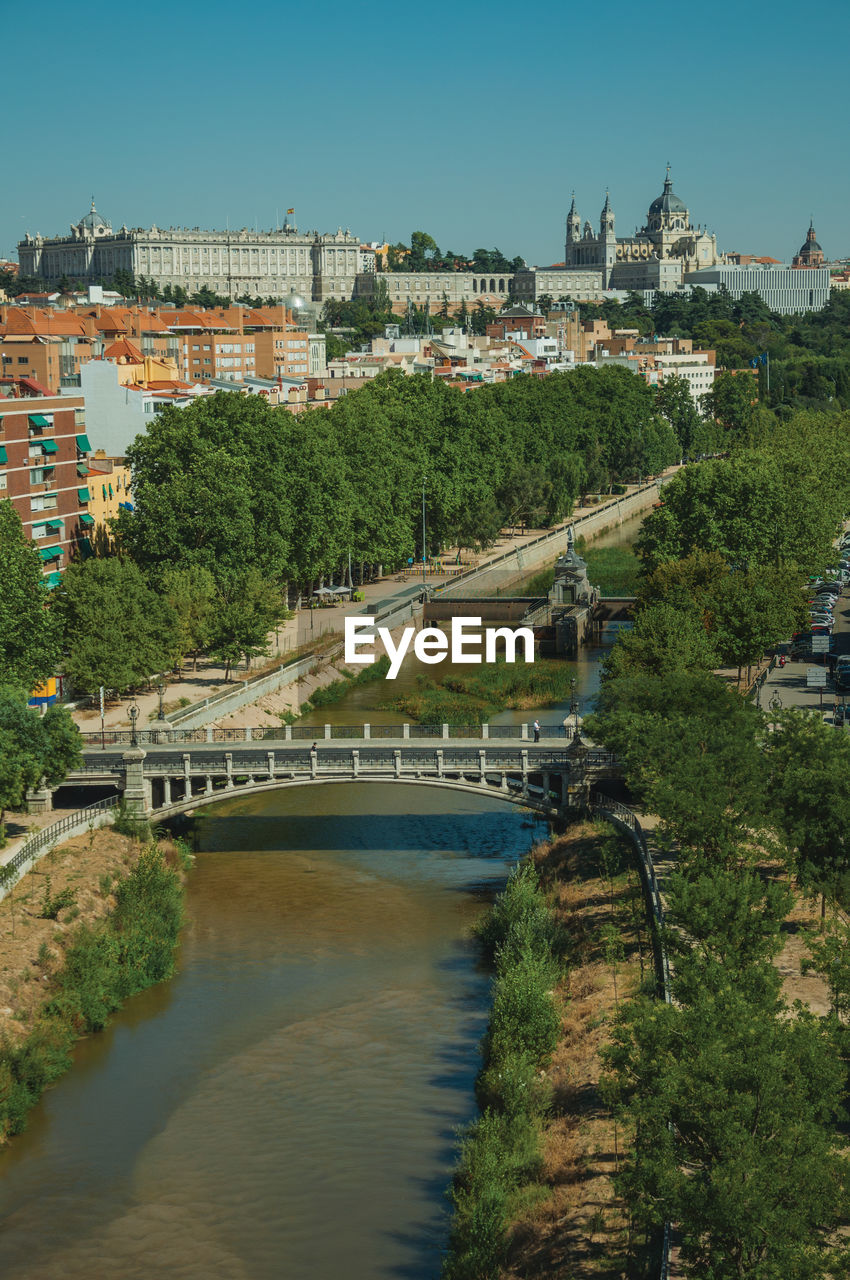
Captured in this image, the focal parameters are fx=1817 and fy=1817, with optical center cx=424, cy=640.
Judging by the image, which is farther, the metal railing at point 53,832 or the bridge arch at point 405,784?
the bridge arch at point 405,784

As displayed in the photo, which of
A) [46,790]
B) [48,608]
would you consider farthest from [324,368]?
[46,790]

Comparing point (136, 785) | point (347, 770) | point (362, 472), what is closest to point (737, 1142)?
point (347, 770)

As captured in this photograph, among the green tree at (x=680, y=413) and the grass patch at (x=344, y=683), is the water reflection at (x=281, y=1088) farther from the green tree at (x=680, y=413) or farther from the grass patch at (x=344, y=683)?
the green tree at (x=680, y=413)

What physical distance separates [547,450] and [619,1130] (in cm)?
6671

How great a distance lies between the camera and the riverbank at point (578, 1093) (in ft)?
62.5

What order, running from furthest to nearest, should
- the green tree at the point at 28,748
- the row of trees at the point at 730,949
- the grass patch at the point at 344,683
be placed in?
the grass patch at the point at 344,683, the green tree at the point at 28,748, the row of trees at the point at 730,949

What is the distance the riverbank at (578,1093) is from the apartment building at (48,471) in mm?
21706

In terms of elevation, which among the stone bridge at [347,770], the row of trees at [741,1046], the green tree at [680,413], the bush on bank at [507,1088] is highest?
the green tree at [680,413]

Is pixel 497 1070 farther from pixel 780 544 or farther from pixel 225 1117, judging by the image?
pixel 780 544

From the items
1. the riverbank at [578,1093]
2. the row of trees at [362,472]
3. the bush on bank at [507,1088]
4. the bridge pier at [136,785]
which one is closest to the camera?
the riverbank at [578,1093]

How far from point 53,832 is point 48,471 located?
21509 mm

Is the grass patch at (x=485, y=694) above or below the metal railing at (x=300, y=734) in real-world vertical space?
below

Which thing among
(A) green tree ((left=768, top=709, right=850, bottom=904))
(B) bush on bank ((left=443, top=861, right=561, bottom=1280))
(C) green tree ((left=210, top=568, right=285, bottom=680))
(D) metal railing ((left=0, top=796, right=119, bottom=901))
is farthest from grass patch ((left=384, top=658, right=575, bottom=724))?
(A) green tree ((left=768, top=709, right=850, bottom=904))

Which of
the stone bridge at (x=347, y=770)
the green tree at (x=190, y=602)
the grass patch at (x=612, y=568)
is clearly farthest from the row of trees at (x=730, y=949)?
the grass patch at (x=612, y=568)
